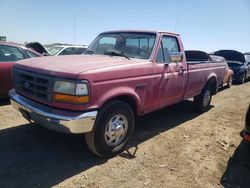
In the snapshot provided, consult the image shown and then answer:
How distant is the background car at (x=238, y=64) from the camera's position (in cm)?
1328

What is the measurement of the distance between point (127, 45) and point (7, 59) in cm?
356

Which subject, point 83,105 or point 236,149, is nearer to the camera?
point 83,105

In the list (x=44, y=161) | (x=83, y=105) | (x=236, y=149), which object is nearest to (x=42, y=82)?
(x=83, y=105)

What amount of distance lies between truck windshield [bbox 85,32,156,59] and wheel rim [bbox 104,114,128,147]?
4.01ft

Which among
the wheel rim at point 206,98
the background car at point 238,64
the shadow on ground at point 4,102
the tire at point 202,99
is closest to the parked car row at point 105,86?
the tire at point 202,99

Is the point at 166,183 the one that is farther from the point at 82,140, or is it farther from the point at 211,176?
the point at 82,140

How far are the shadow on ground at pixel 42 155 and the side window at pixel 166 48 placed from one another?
1.52m

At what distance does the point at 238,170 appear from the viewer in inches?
152

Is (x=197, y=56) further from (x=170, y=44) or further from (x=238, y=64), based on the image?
(x=238, y=64)

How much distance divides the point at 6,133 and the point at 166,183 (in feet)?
10.1

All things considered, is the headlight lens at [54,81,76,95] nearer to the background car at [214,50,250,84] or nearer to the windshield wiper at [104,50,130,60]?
the windshield wiper at [104,50,130,60]

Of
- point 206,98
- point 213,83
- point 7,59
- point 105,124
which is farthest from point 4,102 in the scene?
point 213,83

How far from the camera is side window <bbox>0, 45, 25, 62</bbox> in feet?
21.5

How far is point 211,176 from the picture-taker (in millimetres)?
3668
